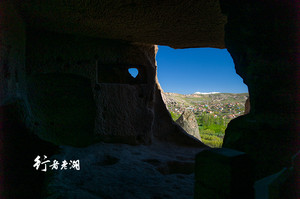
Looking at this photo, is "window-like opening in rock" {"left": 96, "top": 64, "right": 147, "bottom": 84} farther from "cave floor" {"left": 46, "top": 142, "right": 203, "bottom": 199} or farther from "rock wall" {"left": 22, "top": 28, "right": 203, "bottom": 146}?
"cave floor" {"left": 46, "top": 142, "right": 203, "bottom": 199}

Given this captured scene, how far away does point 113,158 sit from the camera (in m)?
3.58

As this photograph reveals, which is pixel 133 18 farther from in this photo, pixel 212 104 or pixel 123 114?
pixel 212 104

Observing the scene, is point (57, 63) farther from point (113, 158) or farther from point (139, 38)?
point (113, 158)

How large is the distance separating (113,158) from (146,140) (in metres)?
1.48

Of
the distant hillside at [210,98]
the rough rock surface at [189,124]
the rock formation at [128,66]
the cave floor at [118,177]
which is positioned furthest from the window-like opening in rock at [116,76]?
the distant hillside at [210,98]

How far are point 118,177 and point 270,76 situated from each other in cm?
222

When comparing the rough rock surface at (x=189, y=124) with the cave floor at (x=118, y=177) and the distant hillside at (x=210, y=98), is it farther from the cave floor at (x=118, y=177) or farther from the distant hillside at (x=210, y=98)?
the distant hillside at (x=210, y=98)

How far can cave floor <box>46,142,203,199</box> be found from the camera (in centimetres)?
228

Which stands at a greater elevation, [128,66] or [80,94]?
[128,66]

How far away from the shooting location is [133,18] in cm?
343

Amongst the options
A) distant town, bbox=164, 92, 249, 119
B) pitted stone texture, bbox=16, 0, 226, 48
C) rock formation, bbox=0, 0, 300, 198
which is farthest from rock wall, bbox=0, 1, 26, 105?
distant town, bbox=164, 92, 249, 119

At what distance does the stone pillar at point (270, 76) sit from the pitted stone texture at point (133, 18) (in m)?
0.60

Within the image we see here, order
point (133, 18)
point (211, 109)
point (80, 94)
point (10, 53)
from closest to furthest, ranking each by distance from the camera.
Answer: point (10, 53), point (133, 18), point (80, 94), point (211, 109)

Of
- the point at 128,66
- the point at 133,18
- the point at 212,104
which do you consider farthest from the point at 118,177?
the point at 212,104
